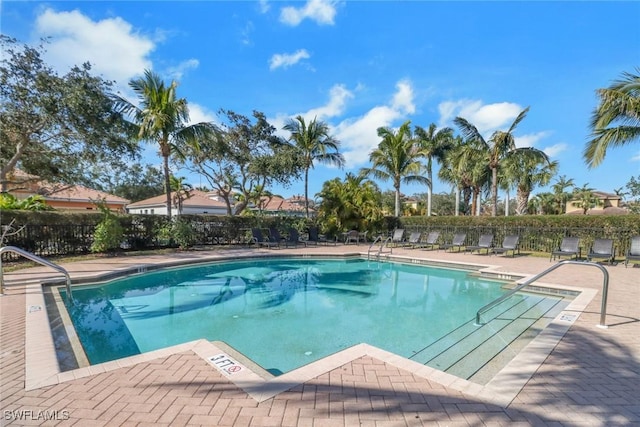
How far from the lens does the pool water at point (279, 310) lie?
5090 millimetres

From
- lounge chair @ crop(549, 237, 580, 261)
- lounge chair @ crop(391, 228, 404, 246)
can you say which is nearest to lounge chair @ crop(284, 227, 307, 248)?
lounge chair @ crop(391, 228, 404, 246)

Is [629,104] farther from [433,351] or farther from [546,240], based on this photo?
[433,351]

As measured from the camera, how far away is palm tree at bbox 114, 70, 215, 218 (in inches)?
500

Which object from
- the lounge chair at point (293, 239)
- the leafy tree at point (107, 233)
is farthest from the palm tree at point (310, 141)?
the leafy tree at point (107, 233)

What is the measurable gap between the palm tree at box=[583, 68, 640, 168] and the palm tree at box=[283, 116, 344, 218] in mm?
13916

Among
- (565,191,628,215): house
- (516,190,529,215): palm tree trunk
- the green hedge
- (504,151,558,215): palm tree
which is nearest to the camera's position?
the green hedge

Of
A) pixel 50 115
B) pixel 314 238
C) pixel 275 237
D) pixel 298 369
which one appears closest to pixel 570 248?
pixel 314 238

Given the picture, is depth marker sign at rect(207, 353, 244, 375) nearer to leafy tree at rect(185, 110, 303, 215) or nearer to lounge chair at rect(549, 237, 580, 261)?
lounge chair at rect(549, 237, 580, 261)

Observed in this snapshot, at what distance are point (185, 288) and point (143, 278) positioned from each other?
1.72 meters

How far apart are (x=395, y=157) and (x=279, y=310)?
58.7 feet

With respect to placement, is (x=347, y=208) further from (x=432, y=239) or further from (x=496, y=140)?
(x=496, y=140)

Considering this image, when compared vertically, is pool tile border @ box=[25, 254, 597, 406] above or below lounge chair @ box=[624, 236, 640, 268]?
below

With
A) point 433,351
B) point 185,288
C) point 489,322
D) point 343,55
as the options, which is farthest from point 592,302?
point 343,55

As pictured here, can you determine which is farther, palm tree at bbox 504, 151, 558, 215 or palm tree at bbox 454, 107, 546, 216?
palm tree at bbox 504, 151, 558, 215
